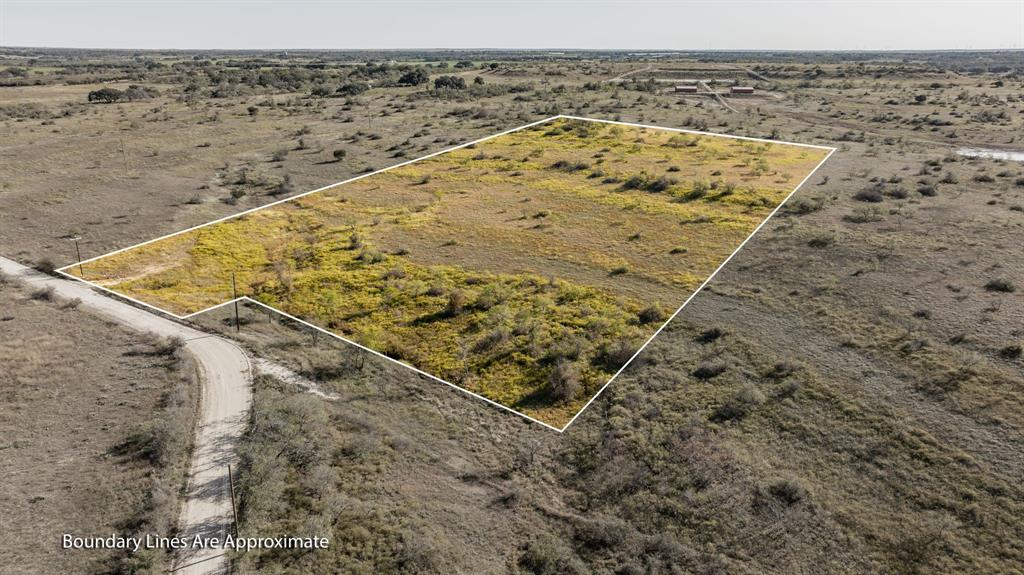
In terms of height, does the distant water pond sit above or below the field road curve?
above

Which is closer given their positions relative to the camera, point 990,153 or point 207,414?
point 207,414

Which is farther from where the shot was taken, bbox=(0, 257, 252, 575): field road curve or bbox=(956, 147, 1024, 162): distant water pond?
bbox=(956, 147, 1024, 162): distant water pond

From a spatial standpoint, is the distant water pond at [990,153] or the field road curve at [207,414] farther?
the distant water pond at [990,153]

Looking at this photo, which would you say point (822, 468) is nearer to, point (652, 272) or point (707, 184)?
point (652, 272)

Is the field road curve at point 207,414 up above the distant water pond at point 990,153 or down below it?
below

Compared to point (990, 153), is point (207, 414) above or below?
below

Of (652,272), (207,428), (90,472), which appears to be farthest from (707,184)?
(90,472)
